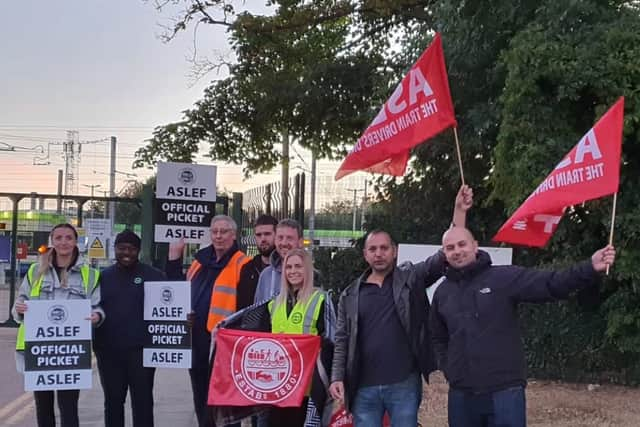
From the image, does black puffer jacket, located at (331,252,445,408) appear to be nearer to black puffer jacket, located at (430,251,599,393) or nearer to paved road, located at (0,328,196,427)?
black puffer jacket, located at (430,251,599,393)

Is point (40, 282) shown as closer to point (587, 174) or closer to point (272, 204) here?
point (587, 174)

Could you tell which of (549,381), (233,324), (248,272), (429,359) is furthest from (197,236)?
(549,381)

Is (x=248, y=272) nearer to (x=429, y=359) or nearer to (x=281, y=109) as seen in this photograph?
(x=429, y=359)

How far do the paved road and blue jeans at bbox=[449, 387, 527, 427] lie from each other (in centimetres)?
444

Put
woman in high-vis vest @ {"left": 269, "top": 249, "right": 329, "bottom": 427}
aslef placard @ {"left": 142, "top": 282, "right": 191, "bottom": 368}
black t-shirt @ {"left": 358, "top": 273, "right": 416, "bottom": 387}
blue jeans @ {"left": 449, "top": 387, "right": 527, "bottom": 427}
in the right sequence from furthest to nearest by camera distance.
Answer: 1. aslef placard @ {"left": 142, "top": 282, "right": 191, "bottom": 368}
2. woman in high-vis vest @ {"left": 269, "top": 249, "right": 329, "bottom": 427}
3. black t-shirt @ {"left": 358, "top": 273, "right": 416, "bottom": 387}
4. blue jeans @ {"left": 449, "top": 387, "right": 527, "bottom": 427}

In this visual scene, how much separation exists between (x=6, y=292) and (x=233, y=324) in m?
23.3

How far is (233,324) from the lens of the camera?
625 cm

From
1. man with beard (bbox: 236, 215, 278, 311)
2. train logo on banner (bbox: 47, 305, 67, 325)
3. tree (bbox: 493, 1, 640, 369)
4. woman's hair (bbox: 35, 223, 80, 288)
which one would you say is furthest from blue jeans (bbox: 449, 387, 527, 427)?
tree (bbox: 493, 1, 640, 369)

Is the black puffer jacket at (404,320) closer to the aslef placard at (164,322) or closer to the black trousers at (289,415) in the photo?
the black trousers at (289,415)

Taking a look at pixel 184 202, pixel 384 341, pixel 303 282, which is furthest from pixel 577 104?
pixel 384 341

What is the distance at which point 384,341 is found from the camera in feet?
17.5

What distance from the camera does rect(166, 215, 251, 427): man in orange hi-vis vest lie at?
22.8 ft

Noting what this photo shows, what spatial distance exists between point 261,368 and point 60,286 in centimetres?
172

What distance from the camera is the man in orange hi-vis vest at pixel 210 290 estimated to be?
6.96m
